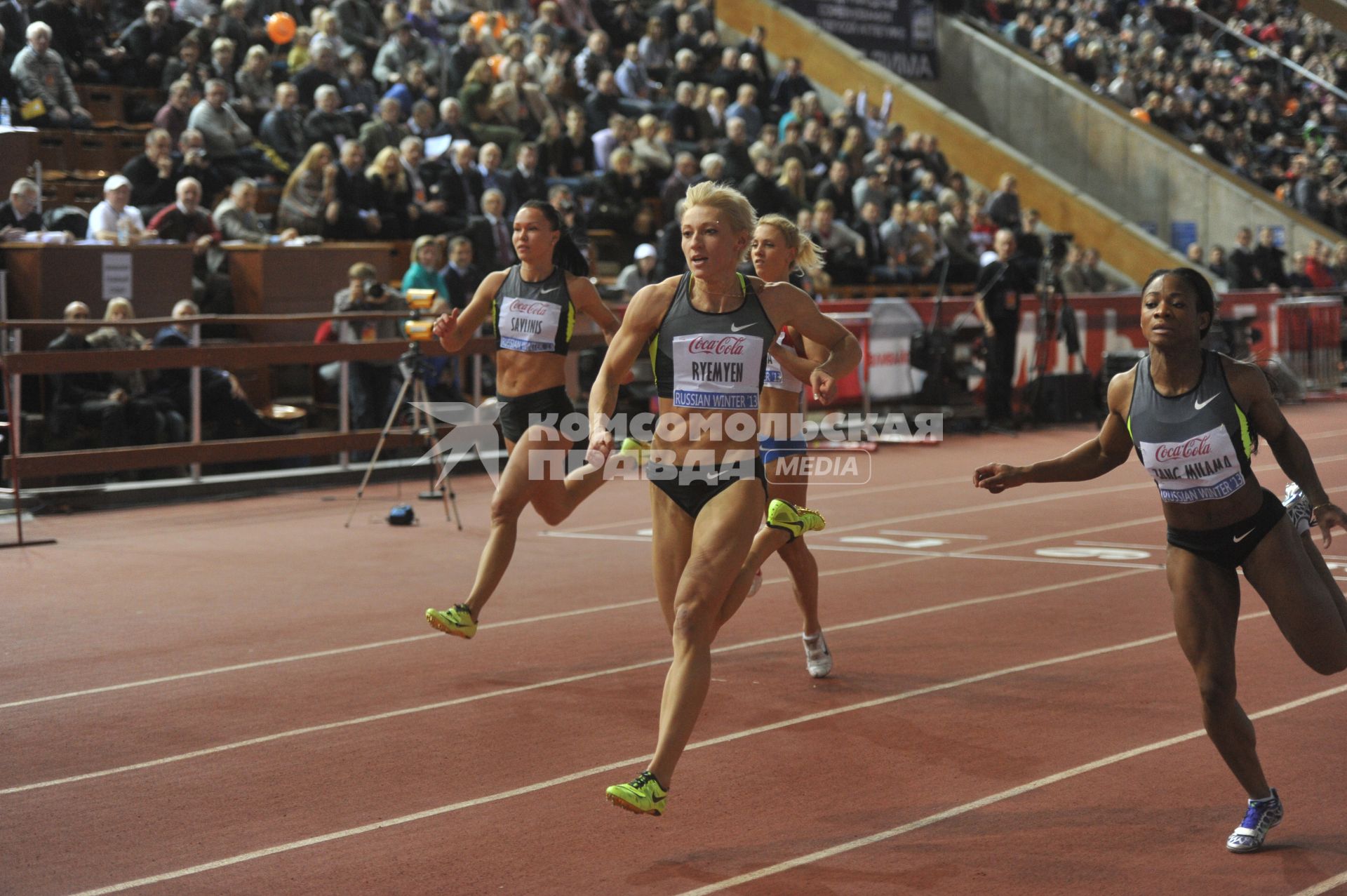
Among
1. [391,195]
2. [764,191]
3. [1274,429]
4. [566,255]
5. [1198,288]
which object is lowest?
[1274,429]

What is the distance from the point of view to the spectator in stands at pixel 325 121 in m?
18.4

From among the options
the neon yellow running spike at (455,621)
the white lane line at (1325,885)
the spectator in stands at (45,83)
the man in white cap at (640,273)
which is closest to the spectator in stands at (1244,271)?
the man in white cap at (640,273)

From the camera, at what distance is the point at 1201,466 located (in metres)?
5.23

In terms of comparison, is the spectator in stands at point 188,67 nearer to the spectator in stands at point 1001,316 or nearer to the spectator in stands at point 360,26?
the spectator in stands at point 360,26

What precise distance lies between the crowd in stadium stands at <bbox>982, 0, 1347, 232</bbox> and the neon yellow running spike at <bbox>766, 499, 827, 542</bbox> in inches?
1077

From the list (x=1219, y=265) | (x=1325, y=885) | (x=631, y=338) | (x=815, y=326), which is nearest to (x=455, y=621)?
(x=631, y=338)

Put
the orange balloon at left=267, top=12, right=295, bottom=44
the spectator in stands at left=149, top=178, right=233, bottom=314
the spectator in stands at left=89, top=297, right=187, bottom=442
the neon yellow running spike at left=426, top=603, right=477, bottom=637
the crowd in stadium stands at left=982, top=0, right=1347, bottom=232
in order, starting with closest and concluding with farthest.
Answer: the neon yellow running spike at left=426, top=603, right=477, bottom=637
the spectator in stands at left=89, top=297, right=187, bottom=442
the spectator in stands at left=149, top=178, right=233, bottom=314
the orange balloon at left=267, top=12, right=295, bottom=44
the crowd in stadium stands at left=982, top=0, right=1347, bottom=232

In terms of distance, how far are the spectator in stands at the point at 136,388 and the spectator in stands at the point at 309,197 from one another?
2.91 metres

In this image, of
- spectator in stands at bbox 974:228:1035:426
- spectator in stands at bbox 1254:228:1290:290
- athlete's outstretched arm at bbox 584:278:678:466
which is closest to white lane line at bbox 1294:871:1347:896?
athlete's outstretched arm at bbox 584:278:678:466

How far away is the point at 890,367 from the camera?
20031 millimetres

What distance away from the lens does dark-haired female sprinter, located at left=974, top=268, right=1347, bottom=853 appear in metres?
5.18

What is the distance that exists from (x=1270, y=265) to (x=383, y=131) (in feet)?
55.0

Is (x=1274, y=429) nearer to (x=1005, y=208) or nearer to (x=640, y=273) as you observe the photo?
(x=640, y=273)

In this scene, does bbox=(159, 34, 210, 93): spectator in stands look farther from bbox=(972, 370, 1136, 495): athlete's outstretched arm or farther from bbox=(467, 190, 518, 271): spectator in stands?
bbox=(972, 370, 1136, 495): athlete's outstretched arm
